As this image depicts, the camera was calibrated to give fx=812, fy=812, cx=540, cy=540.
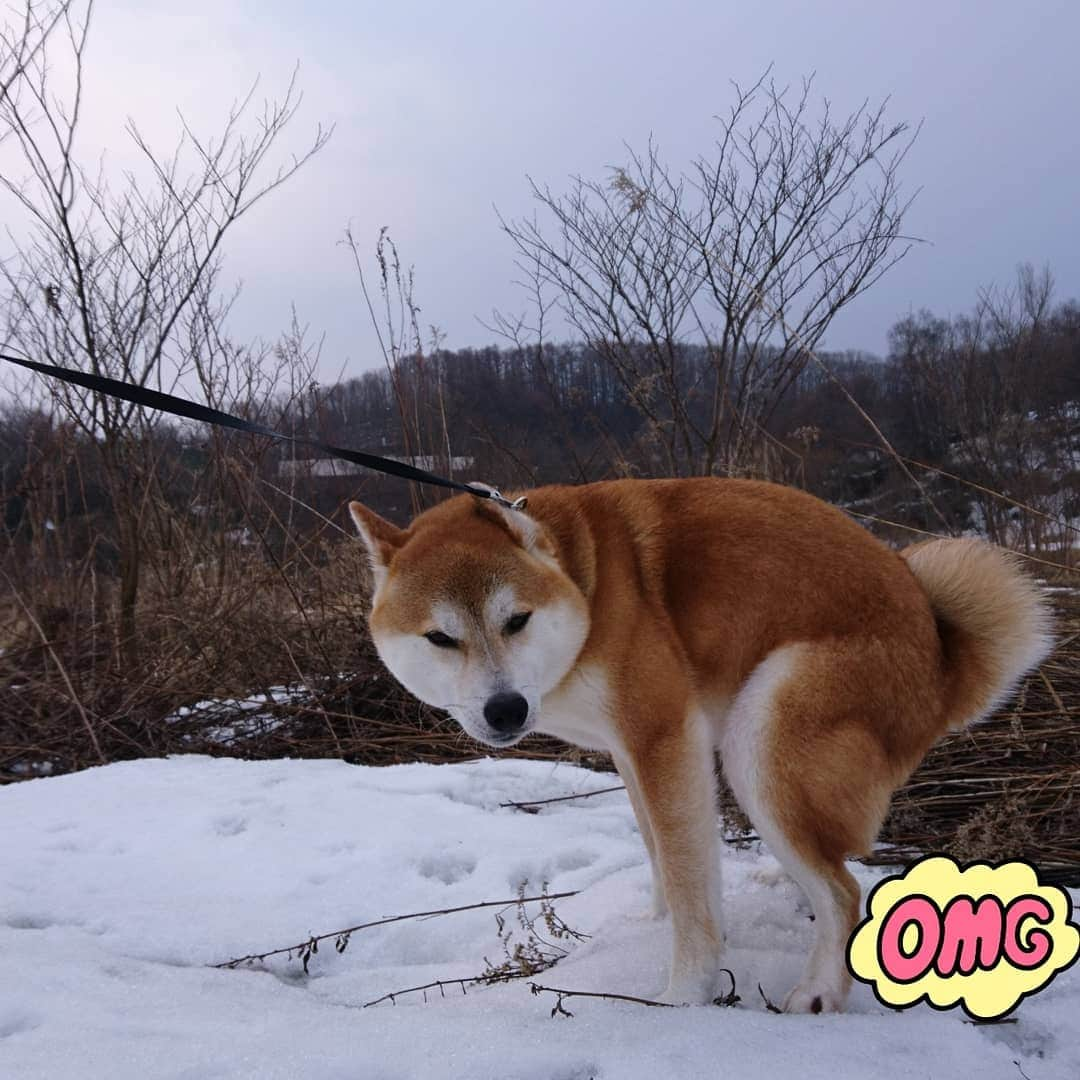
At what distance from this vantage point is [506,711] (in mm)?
2166

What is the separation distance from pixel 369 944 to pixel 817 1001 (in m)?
1.37

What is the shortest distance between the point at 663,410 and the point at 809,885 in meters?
5.30

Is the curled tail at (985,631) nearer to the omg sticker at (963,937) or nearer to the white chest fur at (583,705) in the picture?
the omg sticker at (963,937)

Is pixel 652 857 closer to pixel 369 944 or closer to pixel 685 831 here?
pixel 685 831

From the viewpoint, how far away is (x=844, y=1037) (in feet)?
5.59

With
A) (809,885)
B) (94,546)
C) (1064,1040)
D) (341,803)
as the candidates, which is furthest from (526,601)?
(94,546)

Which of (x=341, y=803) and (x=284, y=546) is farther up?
(x=284, y=546)

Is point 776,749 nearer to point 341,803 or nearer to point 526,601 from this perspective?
point 526,601

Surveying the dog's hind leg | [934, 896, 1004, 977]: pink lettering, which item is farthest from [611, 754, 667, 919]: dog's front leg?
[934, 896, 1004, 977]: pink lettering

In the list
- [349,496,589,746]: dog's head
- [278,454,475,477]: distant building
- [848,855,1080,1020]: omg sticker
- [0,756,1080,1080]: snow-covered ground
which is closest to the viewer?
[0,756,1080,1080]: snow-covered ground

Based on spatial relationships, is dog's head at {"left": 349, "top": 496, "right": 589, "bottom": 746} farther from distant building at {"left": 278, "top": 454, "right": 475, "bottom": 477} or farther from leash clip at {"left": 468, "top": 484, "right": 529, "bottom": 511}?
distant building at {"left": 278, "top": 454, "right": 475, "bottom": 477}

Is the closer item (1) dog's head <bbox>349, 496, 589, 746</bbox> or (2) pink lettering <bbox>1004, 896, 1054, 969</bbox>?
(2) pink lettering <bbox>1004, 896, 1054, 969</bbox>

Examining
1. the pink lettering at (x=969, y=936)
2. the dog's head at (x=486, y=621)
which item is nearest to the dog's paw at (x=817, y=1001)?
the pink lettering at (x=969, y=936)

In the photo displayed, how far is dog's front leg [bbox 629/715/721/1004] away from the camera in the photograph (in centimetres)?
211
